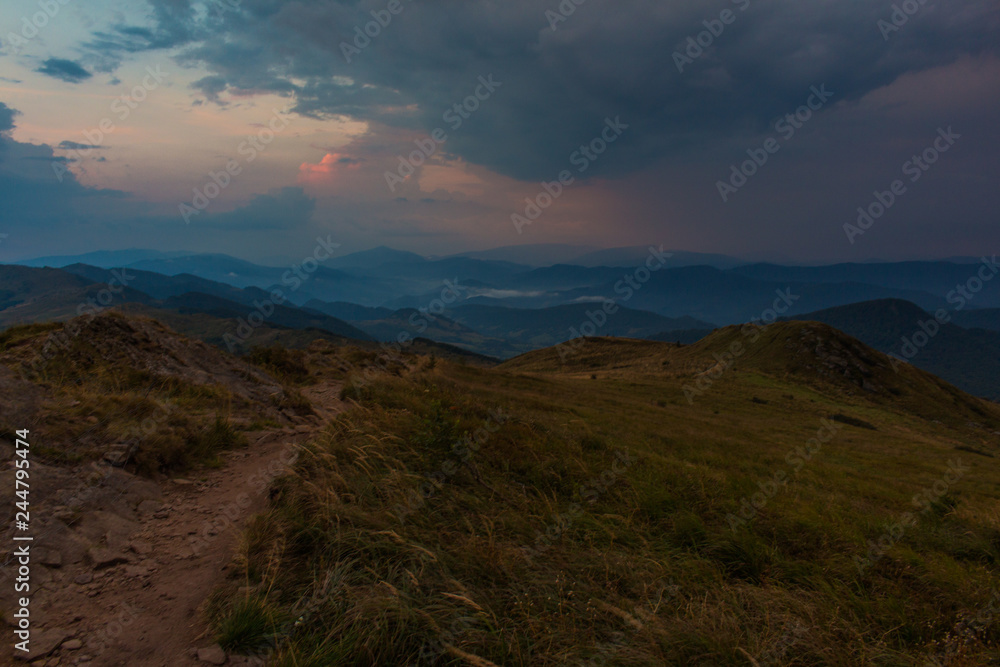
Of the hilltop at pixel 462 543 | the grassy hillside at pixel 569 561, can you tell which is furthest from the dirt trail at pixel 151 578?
the grassy hillside at pixel 569 561

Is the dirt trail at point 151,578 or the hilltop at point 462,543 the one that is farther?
the hilltop at point 462,543

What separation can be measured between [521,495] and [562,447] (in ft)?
8.97

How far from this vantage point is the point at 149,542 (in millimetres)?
4961

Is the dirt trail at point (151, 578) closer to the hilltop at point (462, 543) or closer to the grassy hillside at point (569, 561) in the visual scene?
the hilltop at point (462, 543)

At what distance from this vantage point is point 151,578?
4375 mm

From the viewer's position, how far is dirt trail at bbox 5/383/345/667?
135 inches

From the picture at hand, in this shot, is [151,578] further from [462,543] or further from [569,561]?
[569,561]

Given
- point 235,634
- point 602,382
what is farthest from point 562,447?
point 602,382

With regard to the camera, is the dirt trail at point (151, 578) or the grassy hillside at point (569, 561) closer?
the dirt trail at point (151, 578)

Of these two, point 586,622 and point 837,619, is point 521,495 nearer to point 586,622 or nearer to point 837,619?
point 586,622

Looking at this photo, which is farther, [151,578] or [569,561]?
[569,561]

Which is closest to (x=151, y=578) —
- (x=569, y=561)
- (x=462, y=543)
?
(x=462, y=543)

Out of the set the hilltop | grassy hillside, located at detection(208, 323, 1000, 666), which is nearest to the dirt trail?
the hilltop

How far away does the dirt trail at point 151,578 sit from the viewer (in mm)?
3430
